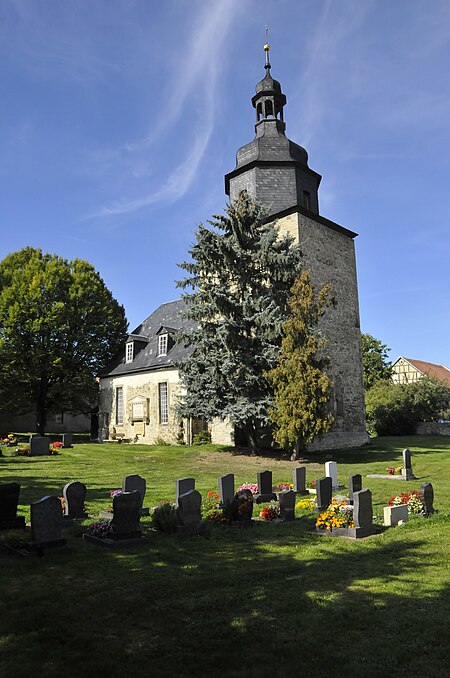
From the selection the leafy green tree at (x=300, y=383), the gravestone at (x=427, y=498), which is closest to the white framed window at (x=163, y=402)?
the leafy green tree at (x=300, y=383)

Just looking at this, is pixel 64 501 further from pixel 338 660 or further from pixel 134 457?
pixel 134 457

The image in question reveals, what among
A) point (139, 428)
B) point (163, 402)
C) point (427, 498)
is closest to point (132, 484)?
point (427, 498)

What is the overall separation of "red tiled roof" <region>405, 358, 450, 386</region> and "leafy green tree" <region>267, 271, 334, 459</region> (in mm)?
39901

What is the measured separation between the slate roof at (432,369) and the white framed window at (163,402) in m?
35.9

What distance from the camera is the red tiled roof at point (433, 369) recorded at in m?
59.4

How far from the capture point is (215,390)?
23656mm

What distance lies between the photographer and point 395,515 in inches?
395

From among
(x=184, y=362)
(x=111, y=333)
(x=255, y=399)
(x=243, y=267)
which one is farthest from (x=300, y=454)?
(x=111, y=333)

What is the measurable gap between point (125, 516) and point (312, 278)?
850 inches

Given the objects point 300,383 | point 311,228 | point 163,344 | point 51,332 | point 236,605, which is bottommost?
point 236,605

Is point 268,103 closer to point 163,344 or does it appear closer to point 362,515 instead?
point 163,344

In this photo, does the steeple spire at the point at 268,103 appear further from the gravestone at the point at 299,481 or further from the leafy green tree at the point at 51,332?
the gravestone at the point at 299,481

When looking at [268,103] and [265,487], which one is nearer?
[265,487]

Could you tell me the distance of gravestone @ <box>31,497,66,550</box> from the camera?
7.66 meters
